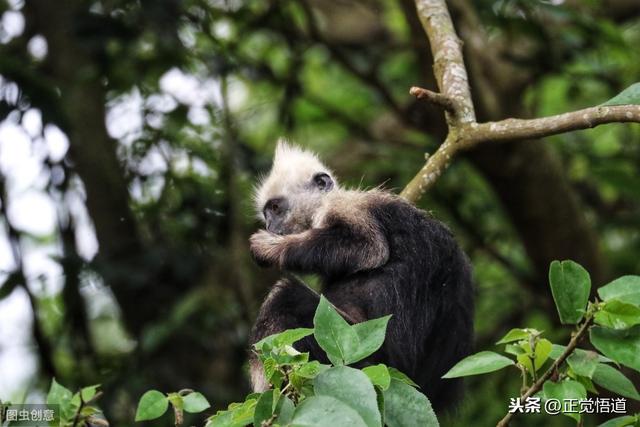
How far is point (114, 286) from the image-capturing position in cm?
646

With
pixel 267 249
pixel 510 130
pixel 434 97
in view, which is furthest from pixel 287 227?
pixel 510 130

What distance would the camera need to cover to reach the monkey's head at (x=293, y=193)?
4844 mm

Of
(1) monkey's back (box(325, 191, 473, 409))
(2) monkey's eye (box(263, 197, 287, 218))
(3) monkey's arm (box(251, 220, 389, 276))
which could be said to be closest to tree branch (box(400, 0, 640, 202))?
(1) monkey's back (box(325, 191, 473, 409))

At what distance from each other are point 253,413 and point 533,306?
Answer: 5.17 metres

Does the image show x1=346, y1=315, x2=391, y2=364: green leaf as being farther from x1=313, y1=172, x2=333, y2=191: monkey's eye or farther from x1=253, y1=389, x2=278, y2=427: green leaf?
x1=313, y1=172, x2=333, y2=191: monkey's eye

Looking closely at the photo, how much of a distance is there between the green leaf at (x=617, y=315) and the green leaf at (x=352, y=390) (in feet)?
2.21

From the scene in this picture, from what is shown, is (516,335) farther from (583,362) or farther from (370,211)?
(370,211)

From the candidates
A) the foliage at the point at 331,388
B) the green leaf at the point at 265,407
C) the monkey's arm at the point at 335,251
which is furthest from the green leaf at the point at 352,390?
the monkey's arm at the point at 335,251

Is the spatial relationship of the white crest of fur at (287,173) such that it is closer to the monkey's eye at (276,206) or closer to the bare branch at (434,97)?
the monkey's eye at (276,206)

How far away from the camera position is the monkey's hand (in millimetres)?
4164

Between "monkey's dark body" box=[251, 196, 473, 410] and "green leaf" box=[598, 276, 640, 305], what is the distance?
1.43 meters

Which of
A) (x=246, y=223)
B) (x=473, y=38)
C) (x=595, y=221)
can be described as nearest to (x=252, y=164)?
(x=246, y=223)

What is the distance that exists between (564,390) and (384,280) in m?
1.53

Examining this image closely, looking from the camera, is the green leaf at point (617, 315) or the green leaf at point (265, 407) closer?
the green leaf at point (265, 407)
